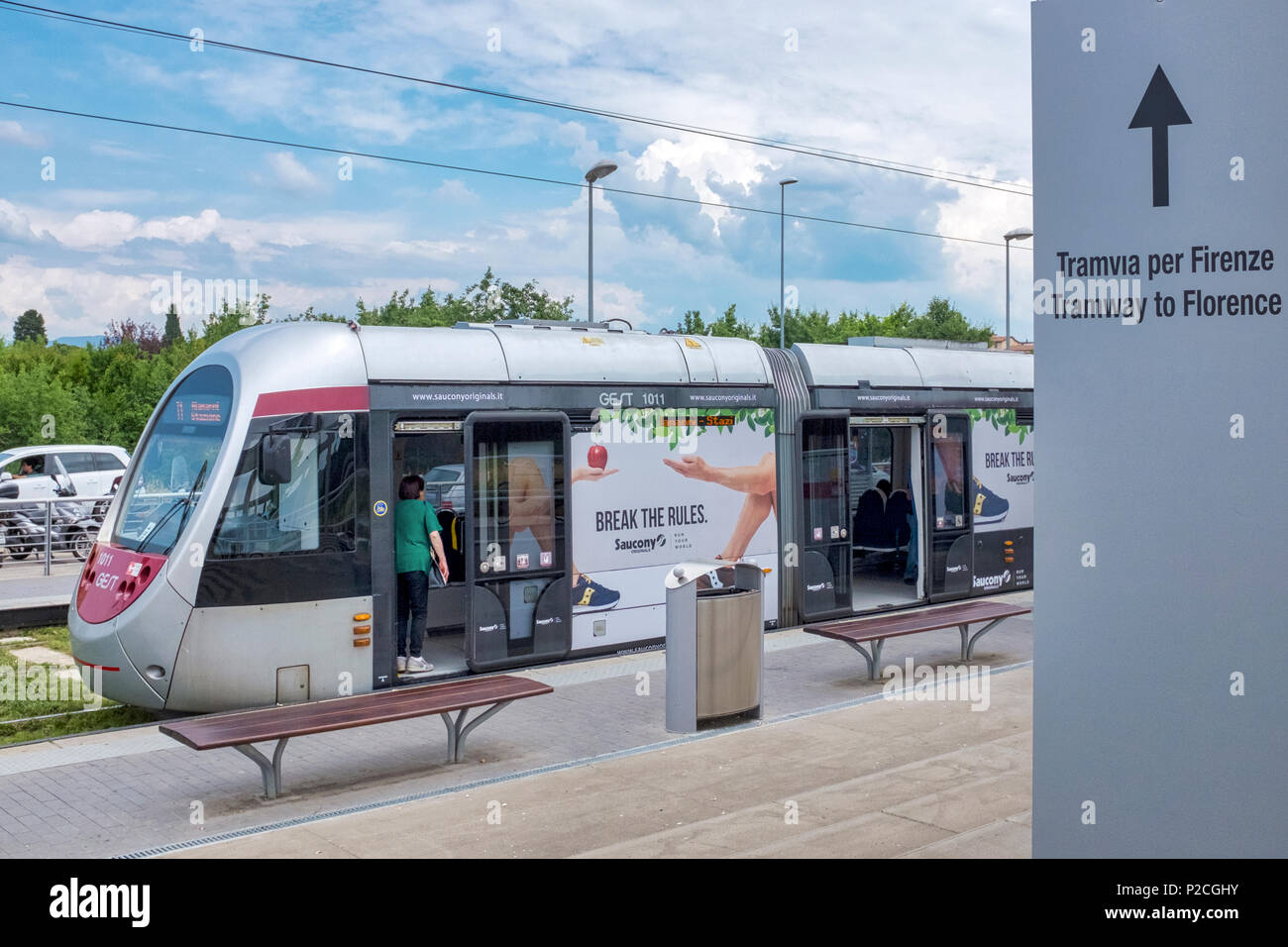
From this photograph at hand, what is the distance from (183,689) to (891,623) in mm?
6304

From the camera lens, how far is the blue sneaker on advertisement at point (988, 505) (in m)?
15.0

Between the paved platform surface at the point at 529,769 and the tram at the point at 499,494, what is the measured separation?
81 cm

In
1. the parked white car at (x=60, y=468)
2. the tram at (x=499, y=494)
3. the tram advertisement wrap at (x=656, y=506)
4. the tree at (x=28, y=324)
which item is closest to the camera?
the tram at (x=499, y=494)

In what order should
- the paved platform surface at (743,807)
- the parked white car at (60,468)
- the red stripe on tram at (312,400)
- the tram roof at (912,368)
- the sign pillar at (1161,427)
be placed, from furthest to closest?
the parked white car at (60,468) → the tram roof at (912,368) → the red stripe on tram at (312,400) → the paved platform surface at (743,807) → the sign pillar at (1161,427)

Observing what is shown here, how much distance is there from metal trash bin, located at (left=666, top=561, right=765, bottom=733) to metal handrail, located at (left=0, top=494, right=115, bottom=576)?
39.3 ft

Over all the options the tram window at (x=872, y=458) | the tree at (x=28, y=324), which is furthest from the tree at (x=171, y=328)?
the tram window at (x=872, y=458)

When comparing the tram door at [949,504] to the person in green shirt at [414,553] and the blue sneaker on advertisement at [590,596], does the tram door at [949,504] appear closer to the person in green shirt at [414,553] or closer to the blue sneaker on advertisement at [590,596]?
the blue sneaker on advertisement at [590,596]

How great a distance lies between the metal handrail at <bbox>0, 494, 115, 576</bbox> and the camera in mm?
17516

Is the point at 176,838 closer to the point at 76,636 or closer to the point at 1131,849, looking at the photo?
the point at 76,636

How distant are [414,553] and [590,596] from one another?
1.97 meters

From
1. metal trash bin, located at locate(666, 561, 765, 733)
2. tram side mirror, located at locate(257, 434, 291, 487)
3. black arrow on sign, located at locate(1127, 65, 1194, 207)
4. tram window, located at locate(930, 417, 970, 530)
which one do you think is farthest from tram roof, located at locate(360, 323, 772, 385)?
black arrow on sign, located at locate(1127, 65, 1194, 207)

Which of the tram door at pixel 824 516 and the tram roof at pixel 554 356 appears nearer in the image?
the tram roof at pixel 554 356

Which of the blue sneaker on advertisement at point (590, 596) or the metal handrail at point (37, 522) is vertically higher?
the metal handrail at point (37, 522)

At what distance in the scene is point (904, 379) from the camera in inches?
569
